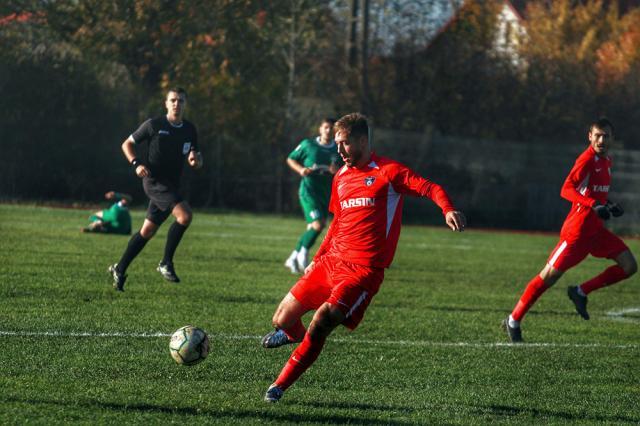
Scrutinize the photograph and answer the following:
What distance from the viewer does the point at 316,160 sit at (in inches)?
563

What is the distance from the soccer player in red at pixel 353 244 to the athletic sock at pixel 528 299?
3.13 metres

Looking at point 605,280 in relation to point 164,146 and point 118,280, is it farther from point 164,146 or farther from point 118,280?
point 118,280

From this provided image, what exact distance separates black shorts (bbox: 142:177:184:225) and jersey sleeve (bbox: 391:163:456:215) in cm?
513

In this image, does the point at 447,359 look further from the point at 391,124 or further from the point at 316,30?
the point at 316,30

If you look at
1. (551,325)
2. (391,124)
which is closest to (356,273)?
(551,325)

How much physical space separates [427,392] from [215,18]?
27.6 m

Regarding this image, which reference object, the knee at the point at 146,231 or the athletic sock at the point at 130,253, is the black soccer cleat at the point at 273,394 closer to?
the athletic sock at the point at 130,253

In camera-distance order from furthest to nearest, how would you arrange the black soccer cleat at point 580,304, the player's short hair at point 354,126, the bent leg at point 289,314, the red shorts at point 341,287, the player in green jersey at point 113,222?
the player in green jersey at point 113,222
the black soccer cleat at point 580,304
the bent leg at point 289,314
the player's short hair at point 354,126
the red shorts at point 341,287

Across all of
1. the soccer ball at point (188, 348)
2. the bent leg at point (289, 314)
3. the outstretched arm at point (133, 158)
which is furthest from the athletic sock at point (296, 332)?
the outstretched arm at point (133, 158)

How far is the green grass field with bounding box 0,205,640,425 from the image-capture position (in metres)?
6.12

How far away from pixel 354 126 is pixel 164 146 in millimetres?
5280

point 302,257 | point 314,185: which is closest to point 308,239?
point 302,257

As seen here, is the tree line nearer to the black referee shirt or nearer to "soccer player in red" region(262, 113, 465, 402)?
the black referee shirt

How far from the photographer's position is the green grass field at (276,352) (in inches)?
241
